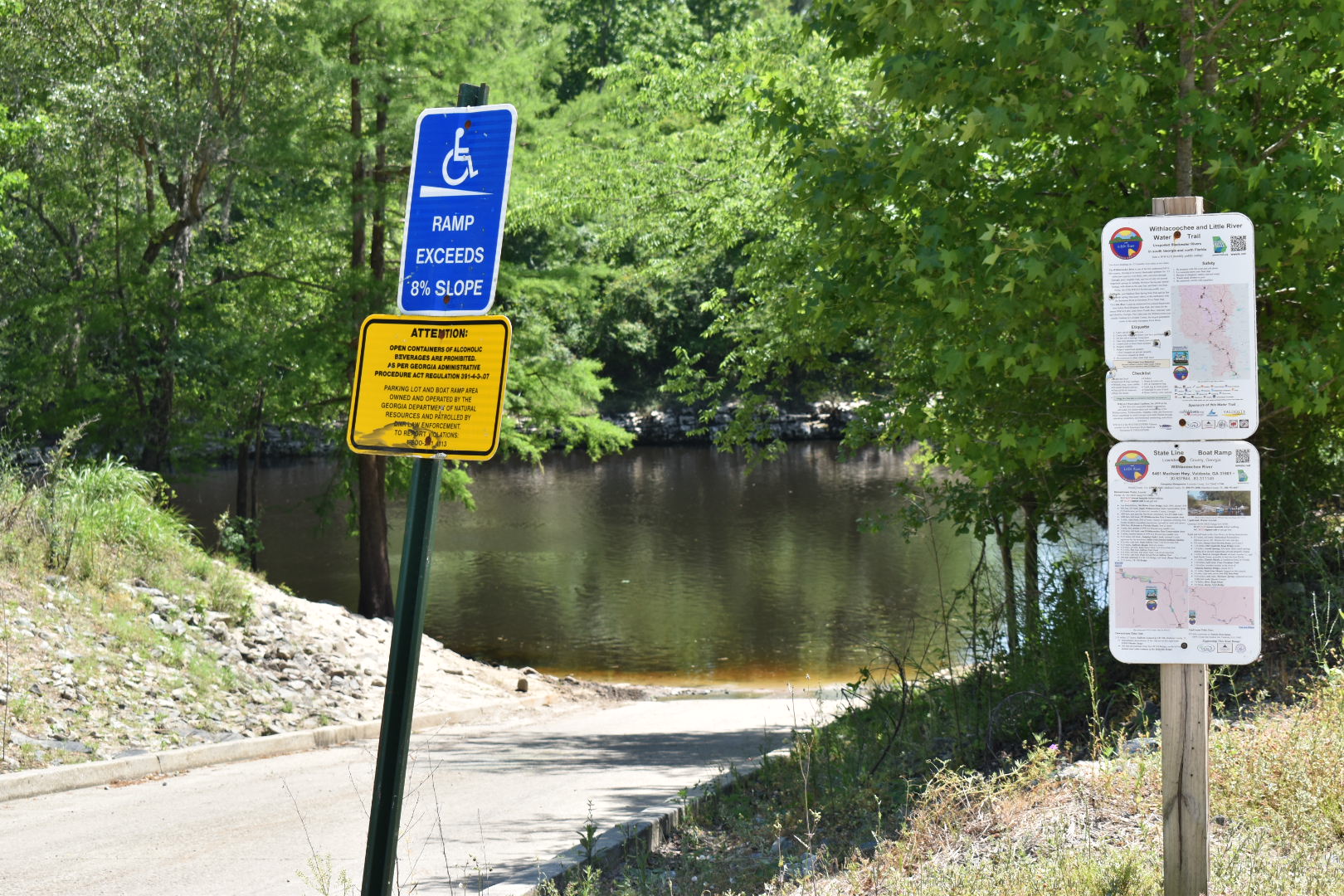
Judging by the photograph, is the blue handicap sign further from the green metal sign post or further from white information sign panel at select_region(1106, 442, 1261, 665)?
white information sign panel at select_region(1106, 442, 1261, 665)

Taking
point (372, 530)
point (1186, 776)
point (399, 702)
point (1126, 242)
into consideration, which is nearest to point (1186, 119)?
point (1126, 242)

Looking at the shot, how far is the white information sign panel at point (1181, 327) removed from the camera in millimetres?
3494

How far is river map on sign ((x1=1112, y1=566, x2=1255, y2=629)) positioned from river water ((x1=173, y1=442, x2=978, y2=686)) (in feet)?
23.5

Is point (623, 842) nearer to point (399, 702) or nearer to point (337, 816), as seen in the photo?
point (337, 816)

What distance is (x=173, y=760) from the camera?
8.82 m

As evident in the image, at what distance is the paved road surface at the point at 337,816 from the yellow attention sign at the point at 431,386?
2040 mm

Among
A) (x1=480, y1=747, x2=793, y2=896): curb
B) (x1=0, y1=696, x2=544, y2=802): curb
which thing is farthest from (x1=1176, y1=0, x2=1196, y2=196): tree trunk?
(x1=0, y1=696, x2=544, y2=802): curb

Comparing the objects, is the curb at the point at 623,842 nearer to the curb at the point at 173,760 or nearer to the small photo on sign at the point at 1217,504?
the small photo on sign at the point at 1217,504

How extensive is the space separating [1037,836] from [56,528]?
10.1 m

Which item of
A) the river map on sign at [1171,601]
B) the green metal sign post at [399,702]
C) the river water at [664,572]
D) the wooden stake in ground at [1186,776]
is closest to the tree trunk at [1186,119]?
the wooden stake in ground at [1186,776]

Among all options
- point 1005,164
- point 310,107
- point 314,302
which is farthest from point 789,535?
point 1005,164

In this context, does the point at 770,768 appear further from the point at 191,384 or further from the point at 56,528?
the point at 191,384

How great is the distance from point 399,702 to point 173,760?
6323mm

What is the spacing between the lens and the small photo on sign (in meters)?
3.47
